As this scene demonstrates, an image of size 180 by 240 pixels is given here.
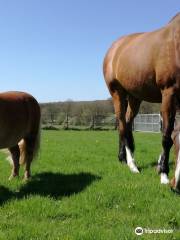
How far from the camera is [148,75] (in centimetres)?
671

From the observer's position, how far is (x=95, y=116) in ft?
130

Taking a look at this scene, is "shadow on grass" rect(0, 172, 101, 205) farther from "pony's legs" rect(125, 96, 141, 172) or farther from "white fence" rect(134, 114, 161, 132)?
"white fence" rect(134, 114, 161, 132)

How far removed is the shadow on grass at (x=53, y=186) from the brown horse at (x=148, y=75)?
1203 millimetres

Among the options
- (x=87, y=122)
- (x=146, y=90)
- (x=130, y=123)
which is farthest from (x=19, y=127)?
(x=87, y=122)

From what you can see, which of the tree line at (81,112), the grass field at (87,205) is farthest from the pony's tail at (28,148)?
the tree line at (81,112)

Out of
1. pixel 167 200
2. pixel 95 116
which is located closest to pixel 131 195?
pixel 167 200

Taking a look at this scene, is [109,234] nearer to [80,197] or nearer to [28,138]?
[80,197]

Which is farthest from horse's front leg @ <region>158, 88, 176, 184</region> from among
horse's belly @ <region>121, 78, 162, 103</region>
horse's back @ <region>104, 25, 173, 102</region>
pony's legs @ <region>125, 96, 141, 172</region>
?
pony's legs @ <region>125, 96, 141, 172</region>

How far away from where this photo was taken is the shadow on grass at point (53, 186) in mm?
5715

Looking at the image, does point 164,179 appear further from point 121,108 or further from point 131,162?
point 121,108

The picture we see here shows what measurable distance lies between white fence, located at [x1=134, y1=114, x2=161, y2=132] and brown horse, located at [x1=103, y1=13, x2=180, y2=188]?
83.0 ft

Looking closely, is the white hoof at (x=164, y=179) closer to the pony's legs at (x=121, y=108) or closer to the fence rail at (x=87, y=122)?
the pony's legs at (x=121, y=108)

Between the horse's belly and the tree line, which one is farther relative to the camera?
the tree line

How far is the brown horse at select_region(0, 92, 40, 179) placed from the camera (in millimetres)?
6305
